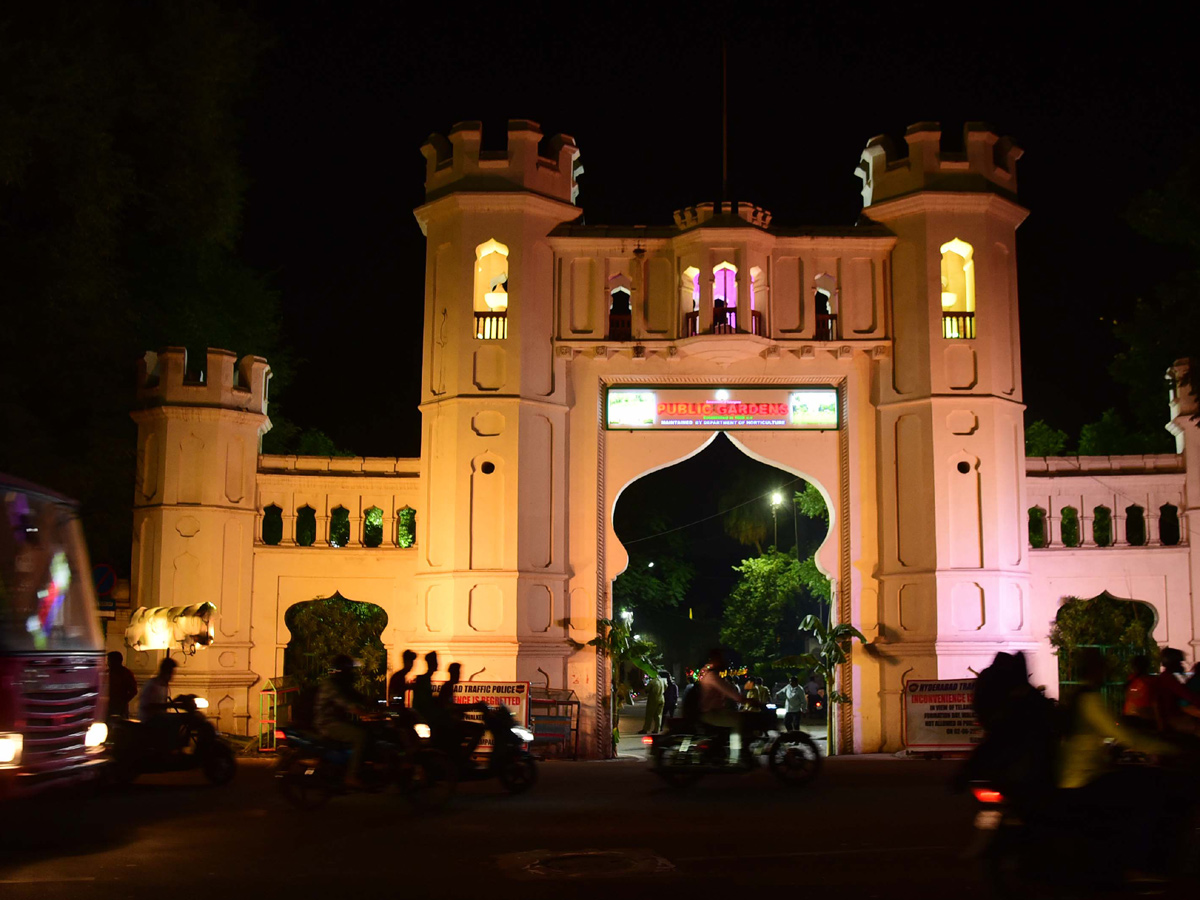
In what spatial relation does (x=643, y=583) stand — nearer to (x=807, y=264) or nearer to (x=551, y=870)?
(x=807, y=264)

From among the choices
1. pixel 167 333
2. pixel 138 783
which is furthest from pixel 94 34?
pixel 138 783

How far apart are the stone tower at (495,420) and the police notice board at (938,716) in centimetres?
523

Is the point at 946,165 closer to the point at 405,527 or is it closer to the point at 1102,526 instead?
the point at 1102,526

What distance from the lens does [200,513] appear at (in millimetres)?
20875

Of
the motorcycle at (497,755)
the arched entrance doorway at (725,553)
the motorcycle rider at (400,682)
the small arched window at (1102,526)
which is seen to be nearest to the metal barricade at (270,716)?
the motorcycle rider at (400,682)

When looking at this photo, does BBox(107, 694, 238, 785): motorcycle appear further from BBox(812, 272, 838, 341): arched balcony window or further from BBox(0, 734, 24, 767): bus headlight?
BBox(812, 272, 838, 341): arched balcony window

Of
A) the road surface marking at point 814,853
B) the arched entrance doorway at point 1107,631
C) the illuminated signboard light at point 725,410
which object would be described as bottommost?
the road surface marking at point 814,853

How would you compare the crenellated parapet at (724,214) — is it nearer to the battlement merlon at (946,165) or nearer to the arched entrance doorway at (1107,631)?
the battlement merlon at (946,165)

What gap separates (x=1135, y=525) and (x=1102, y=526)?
2.64 metres

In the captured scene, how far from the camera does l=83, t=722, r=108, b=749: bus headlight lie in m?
10.4

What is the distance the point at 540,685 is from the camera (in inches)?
809

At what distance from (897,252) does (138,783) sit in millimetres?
13558

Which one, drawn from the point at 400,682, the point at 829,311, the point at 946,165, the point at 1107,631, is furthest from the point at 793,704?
the point at 400,682

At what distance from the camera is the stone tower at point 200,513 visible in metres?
20.8
